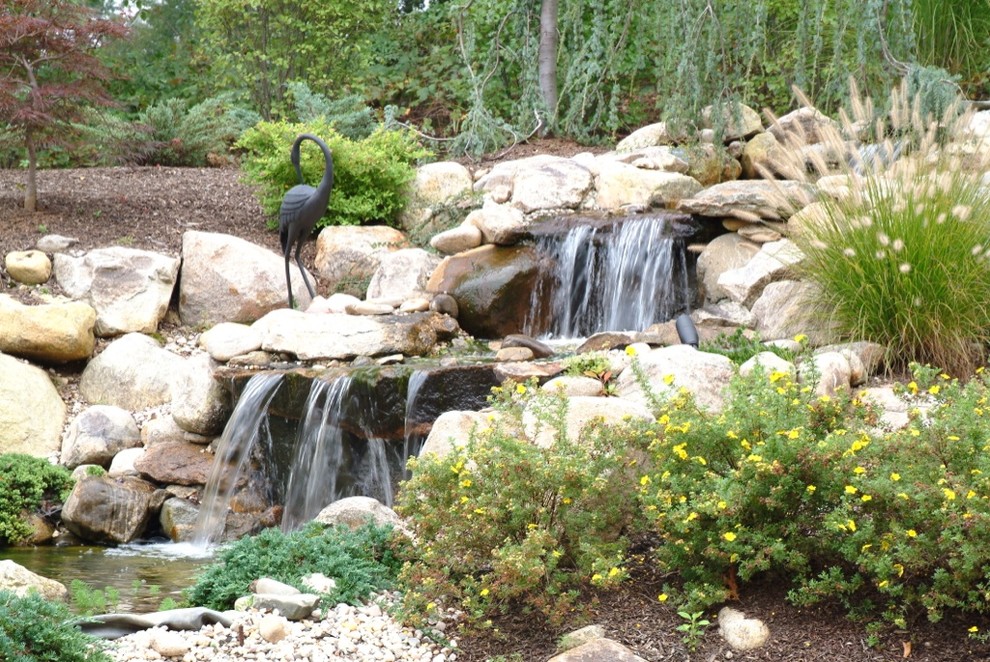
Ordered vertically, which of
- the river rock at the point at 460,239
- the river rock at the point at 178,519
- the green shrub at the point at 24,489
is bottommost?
the river rock at the point at 178,519

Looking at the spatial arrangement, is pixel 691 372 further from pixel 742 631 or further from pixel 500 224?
pixel 500 224

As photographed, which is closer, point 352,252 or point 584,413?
point 584,413

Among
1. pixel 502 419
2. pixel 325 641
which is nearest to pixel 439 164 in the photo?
pixel 502 419

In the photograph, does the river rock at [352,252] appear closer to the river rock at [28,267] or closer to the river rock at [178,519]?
the river rock at [28,267]

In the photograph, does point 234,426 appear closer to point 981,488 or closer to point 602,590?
point 602,590

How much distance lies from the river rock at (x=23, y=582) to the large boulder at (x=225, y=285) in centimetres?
426

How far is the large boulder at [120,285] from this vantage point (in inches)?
331

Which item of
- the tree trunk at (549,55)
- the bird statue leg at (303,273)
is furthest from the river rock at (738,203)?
the tree trunk at (549,55)

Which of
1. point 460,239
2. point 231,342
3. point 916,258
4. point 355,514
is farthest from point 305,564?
point 460,239

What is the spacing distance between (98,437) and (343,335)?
69.5 inches

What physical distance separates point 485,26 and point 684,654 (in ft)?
35.4

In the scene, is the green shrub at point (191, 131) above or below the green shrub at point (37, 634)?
above

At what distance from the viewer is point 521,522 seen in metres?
→ 3.88

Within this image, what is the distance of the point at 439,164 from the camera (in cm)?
1038
